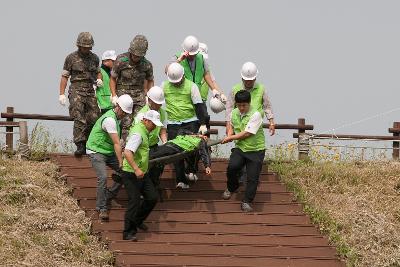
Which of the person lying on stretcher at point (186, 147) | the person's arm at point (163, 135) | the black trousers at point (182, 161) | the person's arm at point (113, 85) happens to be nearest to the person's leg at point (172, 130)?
the black trousers at point (182, 161)

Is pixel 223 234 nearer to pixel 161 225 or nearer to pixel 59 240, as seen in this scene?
pixel 161 225

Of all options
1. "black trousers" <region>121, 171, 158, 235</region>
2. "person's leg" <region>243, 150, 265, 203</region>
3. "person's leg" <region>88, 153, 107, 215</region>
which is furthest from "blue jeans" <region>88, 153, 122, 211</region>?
"person's leg" <region>243, 150, 265, 203</region>

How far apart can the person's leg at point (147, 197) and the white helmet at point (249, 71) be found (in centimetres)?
264

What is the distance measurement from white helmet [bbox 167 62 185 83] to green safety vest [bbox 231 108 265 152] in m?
1.02

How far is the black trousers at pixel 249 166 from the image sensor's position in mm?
16031

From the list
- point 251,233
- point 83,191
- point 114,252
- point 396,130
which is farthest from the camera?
point 396,130

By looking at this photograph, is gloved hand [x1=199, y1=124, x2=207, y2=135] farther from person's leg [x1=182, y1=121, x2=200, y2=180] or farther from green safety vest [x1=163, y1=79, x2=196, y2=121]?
green safety vest [x1=163, y1=79, x2=196, y2=121]

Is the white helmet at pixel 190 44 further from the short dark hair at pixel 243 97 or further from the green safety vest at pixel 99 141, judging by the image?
the green safety vest at pixel 99 141

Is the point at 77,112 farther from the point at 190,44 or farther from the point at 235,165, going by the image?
the point at 235,165

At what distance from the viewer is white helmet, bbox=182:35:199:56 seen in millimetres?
16422

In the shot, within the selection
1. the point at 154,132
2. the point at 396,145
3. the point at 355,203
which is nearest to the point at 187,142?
the point at 154,132

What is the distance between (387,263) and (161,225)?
3413 mm

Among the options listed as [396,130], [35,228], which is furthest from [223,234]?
[396,130]

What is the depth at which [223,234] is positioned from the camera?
15.6m
